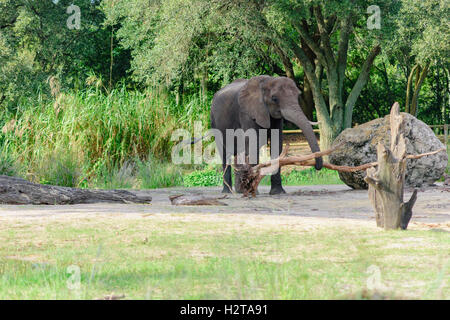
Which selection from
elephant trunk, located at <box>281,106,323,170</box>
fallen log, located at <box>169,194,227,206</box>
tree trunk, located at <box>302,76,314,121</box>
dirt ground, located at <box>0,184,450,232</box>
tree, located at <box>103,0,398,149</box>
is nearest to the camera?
dirt ground, located at <box>0,184,450,232</box>

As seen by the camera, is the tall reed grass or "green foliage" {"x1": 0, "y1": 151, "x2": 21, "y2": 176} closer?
"green foliage" {"x1": 0, "y1": 151, "x2": 21, "y2": 176}

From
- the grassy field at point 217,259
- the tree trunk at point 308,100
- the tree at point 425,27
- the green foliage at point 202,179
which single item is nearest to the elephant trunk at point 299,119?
the grassy field at point 217,259

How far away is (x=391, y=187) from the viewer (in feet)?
20.9

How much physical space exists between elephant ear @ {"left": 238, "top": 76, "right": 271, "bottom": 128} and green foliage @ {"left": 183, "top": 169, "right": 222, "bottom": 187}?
4.38 m

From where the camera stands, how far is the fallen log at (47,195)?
375 inches

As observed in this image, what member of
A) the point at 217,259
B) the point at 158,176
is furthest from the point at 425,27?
the point at 217,259

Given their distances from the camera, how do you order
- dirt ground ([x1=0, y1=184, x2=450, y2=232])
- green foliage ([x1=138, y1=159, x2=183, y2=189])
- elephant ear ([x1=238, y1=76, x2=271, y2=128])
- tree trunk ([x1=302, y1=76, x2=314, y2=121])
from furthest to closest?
tree trunk ([x1=302, y1=76, x2=314, y2=121])
green foliage ([x1=138, y1=159, x2=183, y2=189])
elephant ear ([x1=238, y1=76, x2=271, y2=128])
dirt ground ([x1=0, y1=184, x2=450, y2=232])

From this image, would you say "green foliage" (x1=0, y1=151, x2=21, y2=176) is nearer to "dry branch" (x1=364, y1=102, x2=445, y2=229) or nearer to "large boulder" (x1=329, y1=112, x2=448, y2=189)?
"large boulder" (x1=329, y1=112, x2=448, y2=189)

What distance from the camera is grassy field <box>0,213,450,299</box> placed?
380 cm

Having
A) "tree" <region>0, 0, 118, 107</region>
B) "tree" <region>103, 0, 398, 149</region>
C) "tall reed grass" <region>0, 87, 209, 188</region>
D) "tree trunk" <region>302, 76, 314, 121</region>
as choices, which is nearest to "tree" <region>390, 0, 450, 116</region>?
"tree" <region>103, 0, 398, 149</region>

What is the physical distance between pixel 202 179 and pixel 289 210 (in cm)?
784

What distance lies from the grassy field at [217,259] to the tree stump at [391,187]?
0.19 meters

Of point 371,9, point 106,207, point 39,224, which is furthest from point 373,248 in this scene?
point 371,9

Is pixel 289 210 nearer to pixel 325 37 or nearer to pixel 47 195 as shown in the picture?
pixel 47 195
